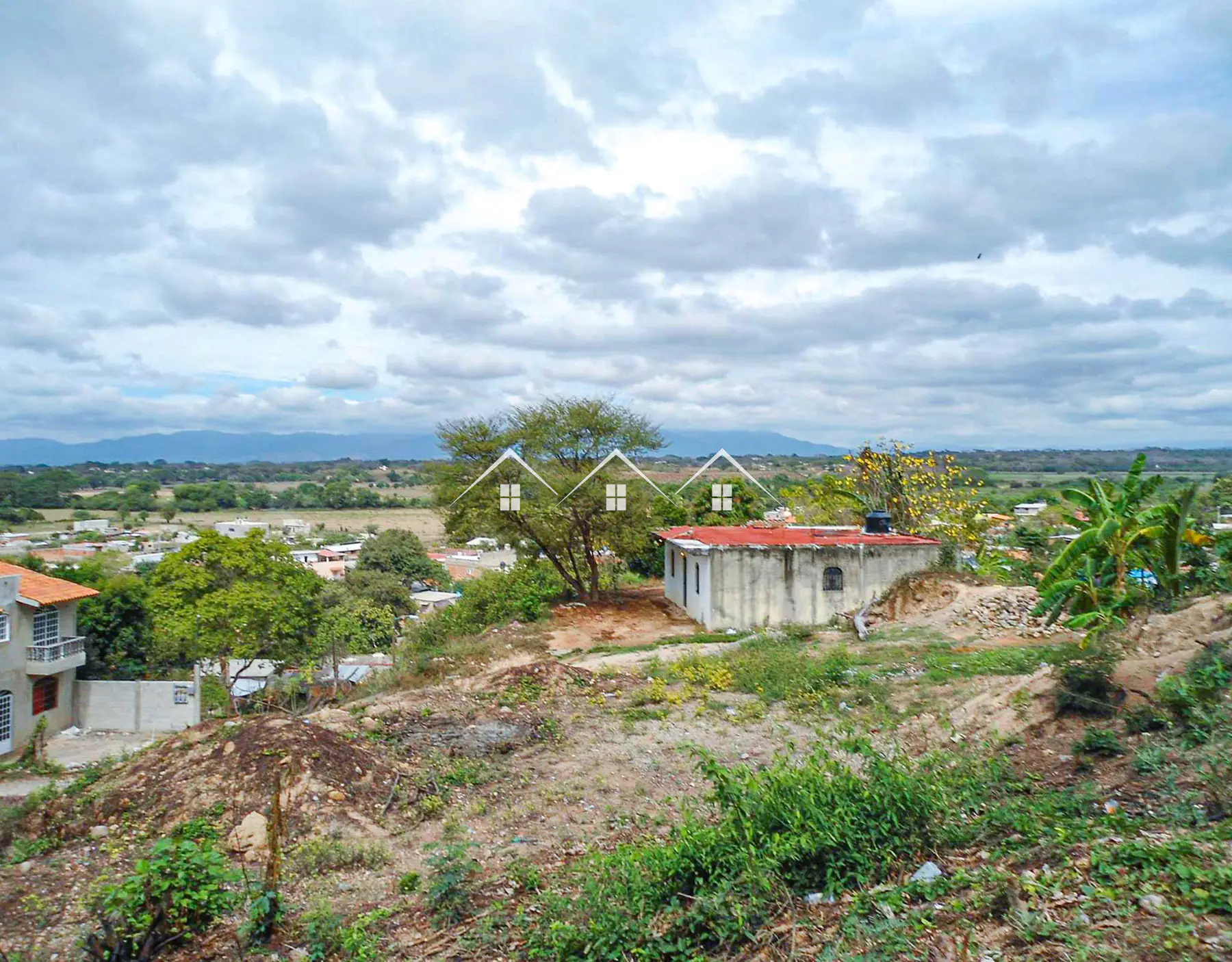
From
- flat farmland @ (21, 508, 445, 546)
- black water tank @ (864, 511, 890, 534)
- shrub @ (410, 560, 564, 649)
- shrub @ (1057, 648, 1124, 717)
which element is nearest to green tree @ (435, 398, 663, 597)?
shrub @ (410, 560, 564, 649)

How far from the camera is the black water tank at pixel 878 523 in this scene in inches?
874

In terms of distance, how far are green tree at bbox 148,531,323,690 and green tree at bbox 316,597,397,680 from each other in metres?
0.96

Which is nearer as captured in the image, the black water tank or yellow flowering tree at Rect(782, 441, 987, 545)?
the black water tank

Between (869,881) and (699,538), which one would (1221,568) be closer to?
(869,881)

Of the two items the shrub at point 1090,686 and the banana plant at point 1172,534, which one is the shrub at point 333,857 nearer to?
the shrub at point 1090,686

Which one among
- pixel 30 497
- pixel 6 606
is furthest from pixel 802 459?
pixel 30 497

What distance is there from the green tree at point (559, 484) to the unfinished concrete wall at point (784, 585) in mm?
4728

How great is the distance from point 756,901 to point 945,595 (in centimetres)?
1567

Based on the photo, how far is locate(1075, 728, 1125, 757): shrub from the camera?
6.54 meters

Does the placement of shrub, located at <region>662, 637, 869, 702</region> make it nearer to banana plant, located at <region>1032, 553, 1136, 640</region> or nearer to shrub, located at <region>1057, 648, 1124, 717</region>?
banana plant, located at <region>1032, 553, 1136, 640</region>

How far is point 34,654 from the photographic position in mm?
22250

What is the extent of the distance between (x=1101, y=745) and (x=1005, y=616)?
10.6 m

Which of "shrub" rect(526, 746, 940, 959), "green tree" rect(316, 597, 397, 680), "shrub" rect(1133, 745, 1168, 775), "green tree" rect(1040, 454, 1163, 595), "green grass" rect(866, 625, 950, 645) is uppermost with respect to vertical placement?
"green tree" rect(1040, 454, 1163, 595)

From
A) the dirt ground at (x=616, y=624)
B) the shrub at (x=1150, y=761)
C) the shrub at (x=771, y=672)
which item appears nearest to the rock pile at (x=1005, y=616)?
the shrub at (x=771, y=672)
